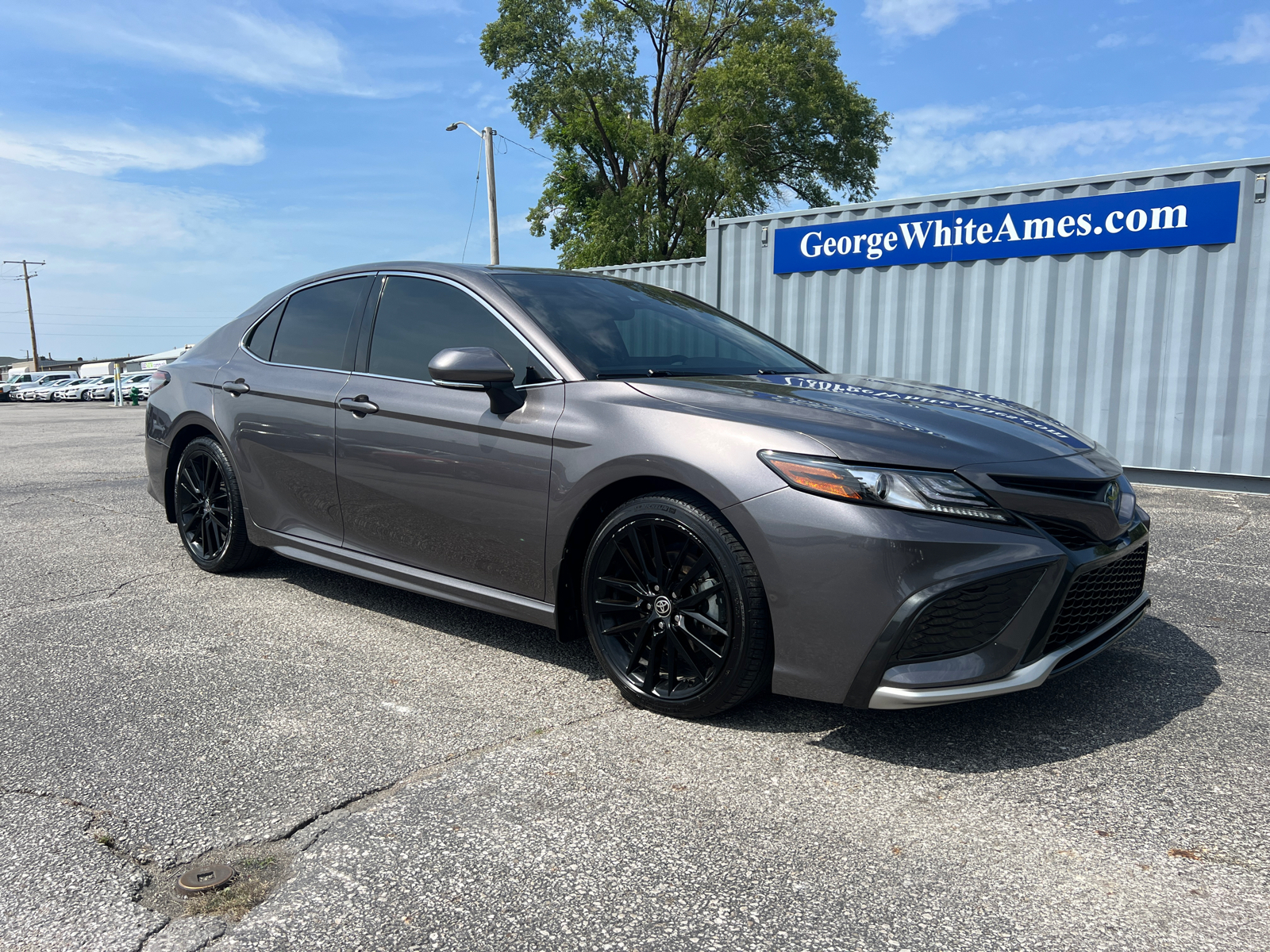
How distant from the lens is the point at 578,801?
2473mm

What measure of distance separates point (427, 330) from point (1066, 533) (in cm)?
248

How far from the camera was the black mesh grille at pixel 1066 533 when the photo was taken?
2.67m

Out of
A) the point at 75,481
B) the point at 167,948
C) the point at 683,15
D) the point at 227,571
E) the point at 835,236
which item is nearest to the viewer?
the point at 167,948

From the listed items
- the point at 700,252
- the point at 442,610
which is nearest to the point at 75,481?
the point at 442,610

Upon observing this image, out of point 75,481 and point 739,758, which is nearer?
point 739,758

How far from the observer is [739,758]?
273 centimetres

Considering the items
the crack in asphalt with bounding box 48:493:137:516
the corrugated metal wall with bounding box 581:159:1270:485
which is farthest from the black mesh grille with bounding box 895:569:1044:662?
the corrugated metal wall with bounding box 581:159:1270:485

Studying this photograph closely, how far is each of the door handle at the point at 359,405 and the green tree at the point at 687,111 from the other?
27.5 metres

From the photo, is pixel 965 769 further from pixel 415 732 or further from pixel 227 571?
pixel 227 571

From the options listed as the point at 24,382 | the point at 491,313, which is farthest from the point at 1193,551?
the point at 24,382

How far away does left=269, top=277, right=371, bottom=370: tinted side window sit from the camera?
4.20 metres

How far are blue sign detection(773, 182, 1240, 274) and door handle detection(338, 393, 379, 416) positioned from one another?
7.34m

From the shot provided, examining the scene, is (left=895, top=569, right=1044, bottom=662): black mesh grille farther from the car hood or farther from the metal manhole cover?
the metal manhole cover

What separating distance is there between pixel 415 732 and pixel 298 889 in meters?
0.88
